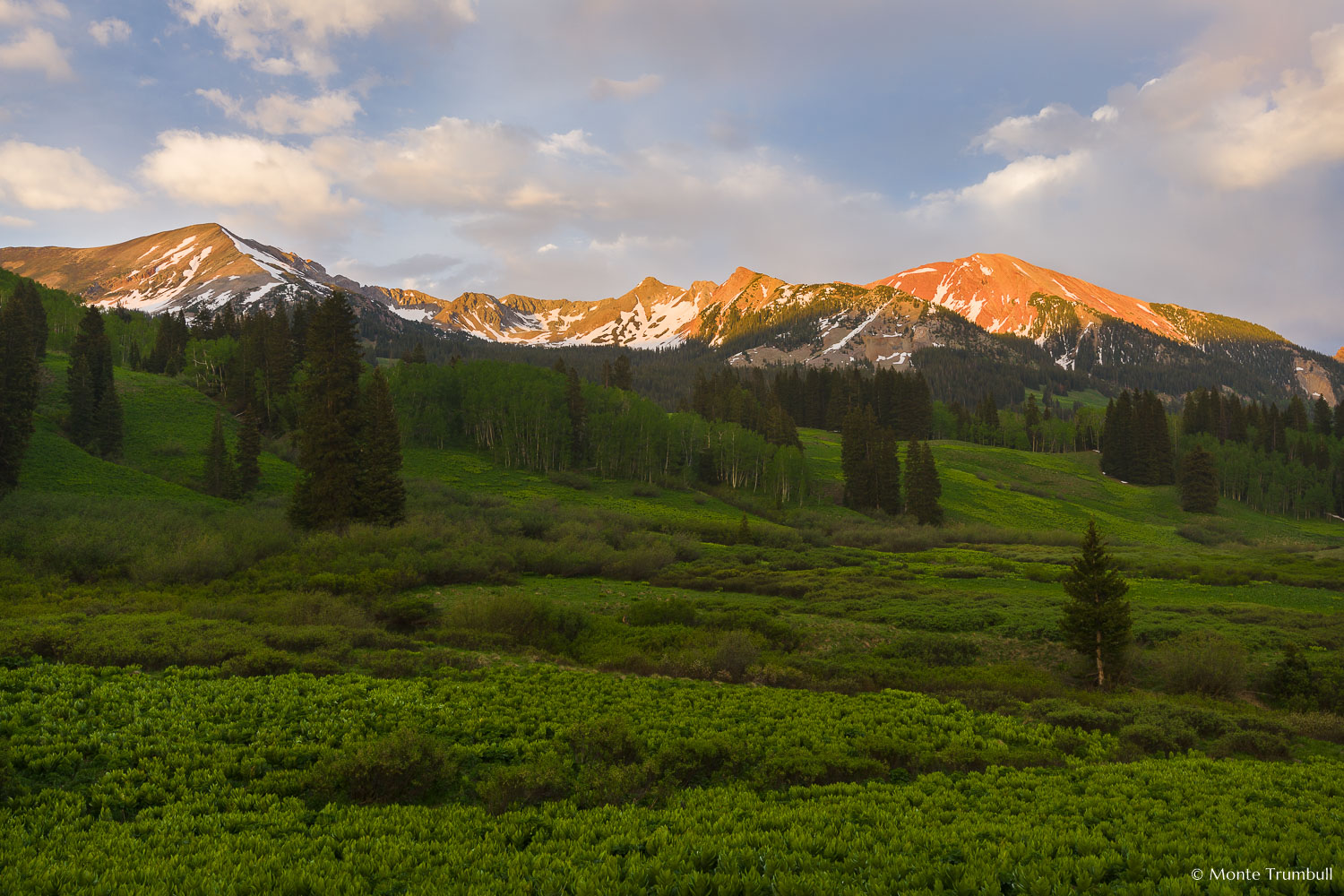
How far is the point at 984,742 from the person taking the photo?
17.6 m

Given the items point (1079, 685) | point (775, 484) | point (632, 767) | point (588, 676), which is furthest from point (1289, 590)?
point (775, 484)

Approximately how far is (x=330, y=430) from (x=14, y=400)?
88.5ft

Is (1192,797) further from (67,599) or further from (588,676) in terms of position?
(67,599)

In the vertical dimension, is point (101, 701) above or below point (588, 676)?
above

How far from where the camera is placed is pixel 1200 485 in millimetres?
103062

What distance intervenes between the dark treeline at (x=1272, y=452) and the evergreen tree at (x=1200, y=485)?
2.81 m

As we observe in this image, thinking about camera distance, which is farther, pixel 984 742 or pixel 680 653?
pixel 680 653

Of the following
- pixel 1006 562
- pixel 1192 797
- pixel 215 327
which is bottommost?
pixel 1006 562

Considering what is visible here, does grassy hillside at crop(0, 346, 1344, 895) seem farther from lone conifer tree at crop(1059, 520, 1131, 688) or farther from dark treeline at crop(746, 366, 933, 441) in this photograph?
dark treeline at crop(746, 366, 933, 441)

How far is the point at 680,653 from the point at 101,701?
19.7 m

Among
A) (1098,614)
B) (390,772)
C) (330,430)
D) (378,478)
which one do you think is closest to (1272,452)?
(1098,614)

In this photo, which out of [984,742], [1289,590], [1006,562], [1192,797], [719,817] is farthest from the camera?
[1006,562]

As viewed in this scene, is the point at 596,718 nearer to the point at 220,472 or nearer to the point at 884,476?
the point at 220,472

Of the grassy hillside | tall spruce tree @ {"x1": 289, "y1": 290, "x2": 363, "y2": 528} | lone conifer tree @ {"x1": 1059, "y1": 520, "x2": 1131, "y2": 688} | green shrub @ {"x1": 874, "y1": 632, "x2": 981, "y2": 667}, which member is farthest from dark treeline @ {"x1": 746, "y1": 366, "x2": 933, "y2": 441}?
lone conifer tree @ {"x1": 1059, "y1": 520, "x2": 1131, "y2": 688}
